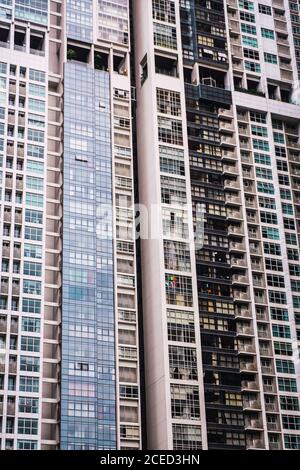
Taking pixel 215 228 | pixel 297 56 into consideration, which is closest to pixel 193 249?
pixel 215 228

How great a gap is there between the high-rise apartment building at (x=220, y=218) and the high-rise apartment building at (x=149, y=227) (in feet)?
0.72

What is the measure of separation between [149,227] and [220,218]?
8720mm

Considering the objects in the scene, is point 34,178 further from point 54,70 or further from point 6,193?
point 54,70

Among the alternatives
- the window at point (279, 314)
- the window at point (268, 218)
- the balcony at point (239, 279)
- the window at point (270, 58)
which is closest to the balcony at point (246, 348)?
the window at point (279, 314)

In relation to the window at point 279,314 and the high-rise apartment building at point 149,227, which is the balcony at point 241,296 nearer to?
the high-rise apartment building at point 149,227

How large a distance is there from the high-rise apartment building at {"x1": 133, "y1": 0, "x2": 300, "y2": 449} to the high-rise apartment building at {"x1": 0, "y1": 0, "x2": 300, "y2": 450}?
0.72 ft

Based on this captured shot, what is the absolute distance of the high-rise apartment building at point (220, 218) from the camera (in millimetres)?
84500

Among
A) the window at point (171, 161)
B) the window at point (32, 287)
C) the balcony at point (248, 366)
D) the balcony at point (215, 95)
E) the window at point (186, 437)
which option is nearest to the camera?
the window at point (186, 437)

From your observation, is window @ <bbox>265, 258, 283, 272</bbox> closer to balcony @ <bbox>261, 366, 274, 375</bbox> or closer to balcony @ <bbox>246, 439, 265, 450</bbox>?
balcony @ <bbox>261, 366, 274, 375</bbox>

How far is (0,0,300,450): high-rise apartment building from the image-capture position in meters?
82.2

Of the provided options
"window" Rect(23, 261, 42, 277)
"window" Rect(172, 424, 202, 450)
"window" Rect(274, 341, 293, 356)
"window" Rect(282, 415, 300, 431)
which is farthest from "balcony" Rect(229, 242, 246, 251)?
"window" Rect(23, 261, 42, 277)

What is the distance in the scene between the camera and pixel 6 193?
88688 mm
